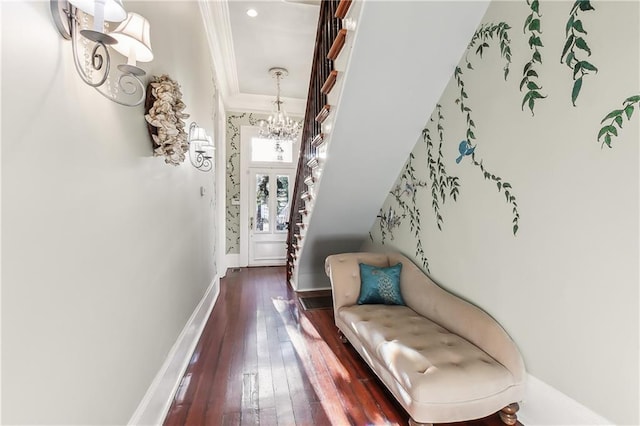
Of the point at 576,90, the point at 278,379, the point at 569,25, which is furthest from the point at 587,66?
the point at 278,379

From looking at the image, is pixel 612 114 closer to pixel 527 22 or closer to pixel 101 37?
pixel 527 22

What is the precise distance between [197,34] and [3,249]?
105 inches

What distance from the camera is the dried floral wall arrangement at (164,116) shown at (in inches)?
61.7

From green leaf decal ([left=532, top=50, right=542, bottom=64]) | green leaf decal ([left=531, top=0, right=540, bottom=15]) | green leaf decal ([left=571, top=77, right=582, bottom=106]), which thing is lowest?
green leaf decal ([left=571, top=77, right=582, bottom=106])

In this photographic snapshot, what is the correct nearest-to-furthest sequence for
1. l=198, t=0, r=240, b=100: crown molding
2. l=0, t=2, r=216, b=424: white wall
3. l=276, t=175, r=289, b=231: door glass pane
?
l=0, t=2, r=216, b=424: white wall, l=198, t=0, r=240, b=100: crown molding, l=276, t=175, r=289, b=231: door glass pane

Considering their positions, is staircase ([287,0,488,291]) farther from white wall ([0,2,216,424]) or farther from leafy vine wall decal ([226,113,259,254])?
leafy vine wall decal ([226,113,259,254])

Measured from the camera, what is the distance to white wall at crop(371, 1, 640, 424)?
3.87ft

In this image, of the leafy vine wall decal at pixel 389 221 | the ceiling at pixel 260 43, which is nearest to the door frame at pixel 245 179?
the ceiling at pixel 260 43

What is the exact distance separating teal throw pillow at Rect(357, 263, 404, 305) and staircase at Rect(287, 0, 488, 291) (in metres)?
0.79

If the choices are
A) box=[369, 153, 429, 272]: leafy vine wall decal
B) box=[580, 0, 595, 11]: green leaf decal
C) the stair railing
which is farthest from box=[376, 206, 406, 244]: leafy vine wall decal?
box=[580, 0, 595, 11]: green leaf decal

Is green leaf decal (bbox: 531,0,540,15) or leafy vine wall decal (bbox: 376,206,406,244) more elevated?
green leaf decal (bbox: 531,0,540,15)

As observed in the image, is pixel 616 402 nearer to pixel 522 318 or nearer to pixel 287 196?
pixel 522 318

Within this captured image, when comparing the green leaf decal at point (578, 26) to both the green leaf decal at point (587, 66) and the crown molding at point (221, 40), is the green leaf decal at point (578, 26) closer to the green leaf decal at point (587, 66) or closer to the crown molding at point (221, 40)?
the green leaf decal at point (587, 66)

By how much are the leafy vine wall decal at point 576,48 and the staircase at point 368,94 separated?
22.6 inches
